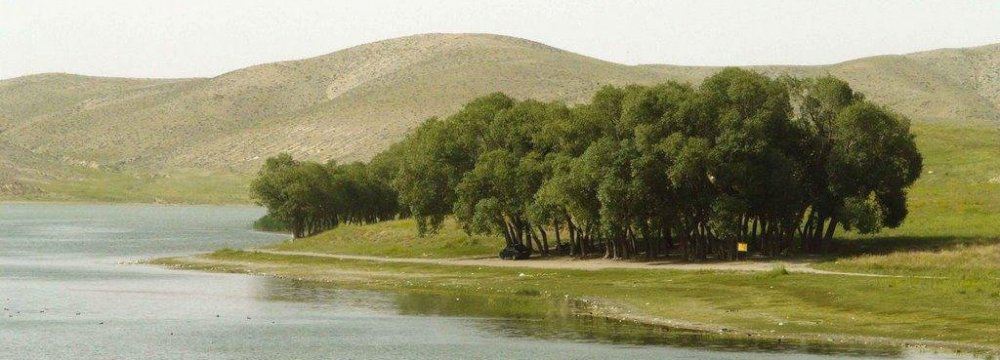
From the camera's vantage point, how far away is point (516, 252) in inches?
3767

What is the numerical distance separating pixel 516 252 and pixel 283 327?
3888 cm

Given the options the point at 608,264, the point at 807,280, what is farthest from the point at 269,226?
the point at 807,280

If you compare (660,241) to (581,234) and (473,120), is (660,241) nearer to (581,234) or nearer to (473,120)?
(581,234)

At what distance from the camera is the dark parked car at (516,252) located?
95.7 m

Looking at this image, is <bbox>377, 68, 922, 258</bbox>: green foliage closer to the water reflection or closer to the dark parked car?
the dark parked car

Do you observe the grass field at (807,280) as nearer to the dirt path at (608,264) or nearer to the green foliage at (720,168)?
the dirt path at (608,264)

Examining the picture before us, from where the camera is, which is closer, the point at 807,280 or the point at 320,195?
the point at 807,280

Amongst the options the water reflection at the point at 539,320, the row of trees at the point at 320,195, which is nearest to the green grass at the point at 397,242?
the row of trees at the point at 320,195

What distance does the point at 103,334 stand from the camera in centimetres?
5525

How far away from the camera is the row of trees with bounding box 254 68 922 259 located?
8225cm

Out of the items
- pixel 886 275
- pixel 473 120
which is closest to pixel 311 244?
pixel 473 120

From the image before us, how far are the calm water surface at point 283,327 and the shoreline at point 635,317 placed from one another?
1.49 m

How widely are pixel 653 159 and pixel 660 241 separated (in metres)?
12.3

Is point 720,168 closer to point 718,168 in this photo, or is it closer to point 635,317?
point 718,168
